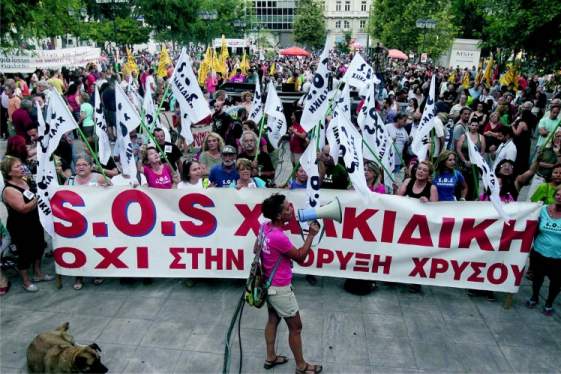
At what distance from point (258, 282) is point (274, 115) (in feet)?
13.1

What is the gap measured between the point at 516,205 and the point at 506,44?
8.83 metres

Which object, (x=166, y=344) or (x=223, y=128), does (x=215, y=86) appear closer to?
(x=223, y=128)

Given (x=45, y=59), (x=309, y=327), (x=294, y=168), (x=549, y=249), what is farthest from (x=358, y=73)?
(x=45, y=59)

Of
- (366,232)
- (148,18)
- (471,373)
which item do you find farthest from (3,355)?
(148,18)

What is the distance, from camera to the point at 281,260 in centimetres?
388

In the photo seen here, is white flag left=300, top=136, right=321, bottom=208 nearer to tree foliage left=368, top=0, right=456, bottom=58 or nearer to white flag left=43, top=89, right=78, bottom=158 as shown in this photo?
white flag left=43, top=89, right=78, bottom=158

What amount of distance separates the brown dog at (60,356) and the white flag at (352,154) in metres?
2.95

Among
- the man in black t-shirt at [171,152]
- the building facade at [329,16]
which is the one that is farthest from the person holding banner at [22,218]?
the building facade at [329,16]

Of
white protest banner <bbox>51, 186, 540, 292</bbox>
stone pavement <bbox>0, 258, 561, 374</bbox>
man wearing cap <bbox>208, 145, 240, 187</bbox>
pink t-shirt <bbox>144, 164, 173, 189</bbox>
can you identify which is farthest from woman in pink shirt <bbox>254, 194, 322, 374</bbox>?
pink t-shirt <bbox>144, 164, 173, 189</bbox>

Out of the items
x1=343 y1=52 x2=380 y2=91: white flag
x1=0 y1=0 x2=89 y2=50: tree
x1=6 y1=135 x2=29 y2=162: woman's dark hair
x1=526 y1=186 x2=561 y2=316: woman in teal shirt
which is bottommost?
x1=526 y1=186 x2=561 y2=316: woman in teal shirt

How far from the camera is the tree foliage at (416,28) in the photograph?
31594 millimetres

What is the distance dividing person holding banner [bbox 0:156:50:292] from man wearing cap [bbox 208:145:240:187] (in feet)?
7.07

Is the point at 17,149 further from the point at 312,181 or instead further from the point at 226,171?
the point at 312,181

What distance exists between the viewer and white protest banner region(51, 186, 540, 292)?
528 cm
